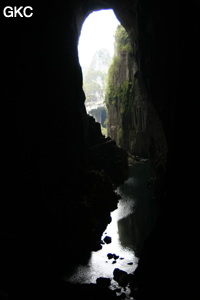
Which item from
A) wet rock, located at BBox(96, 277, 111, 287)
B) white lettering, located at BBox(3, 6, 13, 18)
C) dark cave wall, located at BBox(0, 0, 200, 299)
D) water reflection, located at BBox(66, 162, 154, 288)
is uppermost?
white lettering, located at BBox(3, 6, 13, 18)

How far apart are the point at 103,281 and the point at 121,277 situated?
3.65 feet

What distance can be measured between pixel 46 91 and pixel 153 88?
39.2 feet

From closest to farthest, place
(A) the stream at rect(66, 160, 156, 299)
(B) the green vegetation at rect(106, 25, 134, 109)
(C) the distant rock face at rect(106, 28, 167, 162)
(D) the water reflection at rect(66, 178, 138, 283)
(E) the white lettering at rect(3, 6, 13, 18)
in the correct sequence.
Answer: (E) the white lettering at rect(3, 6, 13, 18) → (D) the water reflection at rect(66, 178, 138, 283) → (A) the stream at rect(66, 160, 156, 299) → (C) the distant rock face at rect(106, 28, 167, 162) → (B) the green vegetation at rect(106, 25, 134, 109)

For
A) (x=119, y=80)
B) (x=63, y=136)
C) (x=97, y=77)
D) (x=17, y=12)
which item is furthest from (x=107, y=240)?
(x=97, y=77)

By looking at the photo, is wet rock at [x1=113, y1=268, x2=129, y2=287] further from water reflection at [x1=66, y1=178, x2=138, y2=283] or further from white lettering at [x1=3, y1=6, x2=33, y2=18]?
white lettering at [x1=3, y1=6, x2=33, y2=18]

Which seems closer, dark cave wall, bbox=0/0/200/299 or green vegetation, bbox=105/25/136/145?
dark cave wall, bbox=0/0/200/299

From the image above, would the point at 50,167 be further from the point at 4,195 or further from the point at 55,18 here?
the point at 55,18

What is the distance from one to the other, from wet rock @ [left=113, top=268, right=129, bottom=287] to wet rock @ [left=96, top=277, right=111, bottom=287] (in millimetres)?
570

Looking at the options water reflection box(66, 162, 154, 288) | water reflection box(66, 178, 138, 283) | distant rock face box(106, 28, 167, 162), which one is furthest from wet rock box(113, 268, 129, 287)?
distant rock face box(106, 28, 167, 162)

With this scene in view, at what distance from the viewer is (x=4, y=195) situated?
52.2 feet

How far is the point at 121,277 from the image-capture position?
1517cm

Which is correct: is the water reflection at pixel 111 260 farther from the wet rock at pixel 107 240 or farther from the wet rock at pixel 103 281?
the wet rock at pixel 103 281

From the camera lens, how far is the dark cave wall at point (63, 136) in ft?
40.1

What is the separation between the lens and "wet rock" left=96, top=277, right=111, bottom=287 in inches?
582
